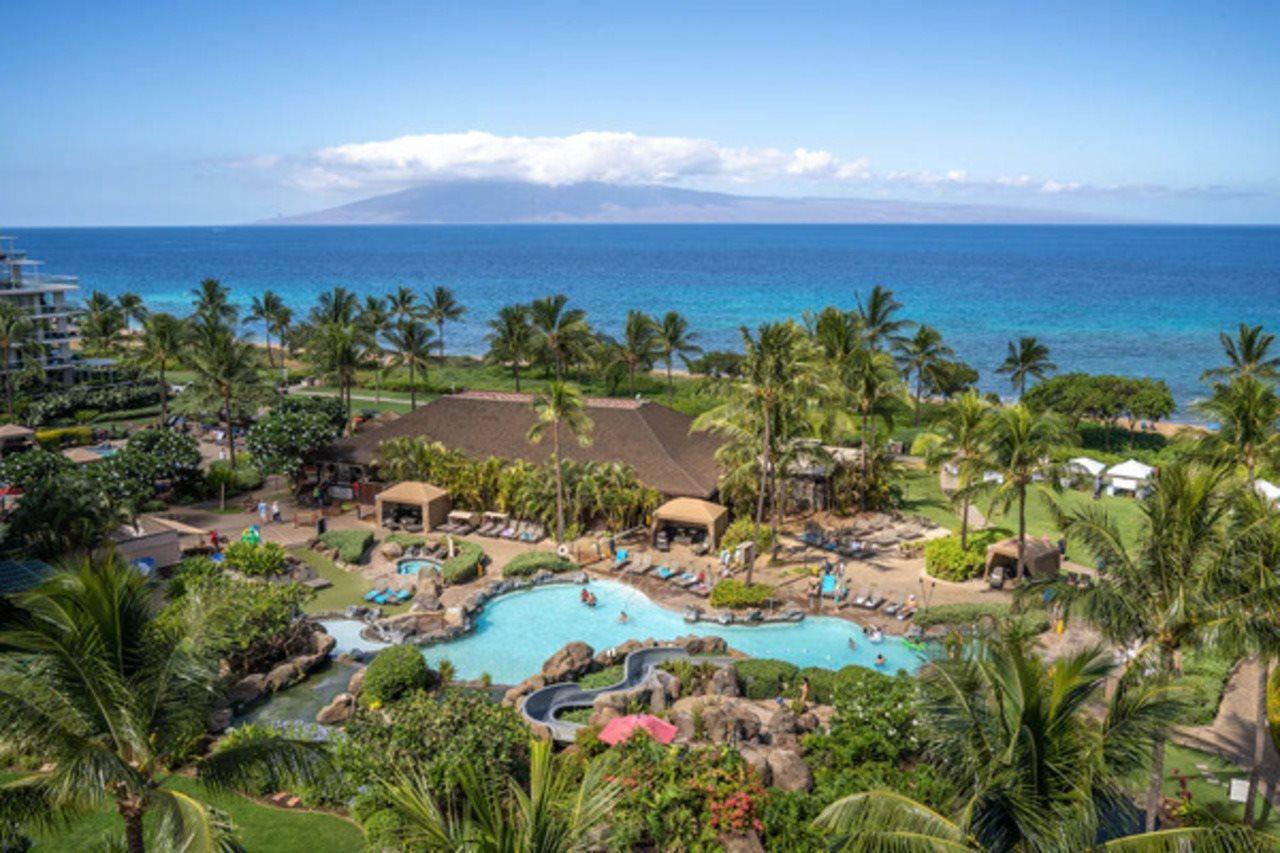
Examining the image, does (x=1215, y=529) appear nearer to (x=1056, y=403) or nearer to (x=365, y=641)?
(x=365, y=641)

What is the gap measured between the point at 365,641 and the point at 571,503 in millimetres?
9410

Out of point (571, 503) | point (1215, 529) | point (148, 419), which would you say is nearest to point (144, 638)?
point (1215, 529)

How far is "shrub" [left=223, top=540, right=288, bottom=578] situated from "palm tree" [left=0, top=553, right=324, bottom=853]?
17.0 m

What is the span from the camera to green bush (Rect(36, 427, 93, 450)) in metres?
44.7

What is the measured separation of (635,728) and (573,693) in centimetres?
373

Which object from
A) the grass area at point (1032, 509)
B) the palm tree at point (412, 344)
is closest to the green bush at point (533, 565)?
the grass area at point (1032, 509)

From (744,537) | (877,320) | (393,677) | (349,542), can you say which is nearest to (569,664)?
(393,677)

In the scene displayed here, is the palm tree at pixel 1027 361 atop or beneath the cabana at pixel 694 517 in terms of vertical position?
atop

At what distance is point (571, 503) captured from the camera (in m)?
32.4

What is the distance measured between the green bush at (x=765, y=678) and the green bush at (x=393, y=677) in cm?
727

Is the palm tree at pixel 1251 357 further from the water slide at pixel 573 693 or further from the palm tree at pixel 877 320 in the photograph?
the water slide at pixel 573 693

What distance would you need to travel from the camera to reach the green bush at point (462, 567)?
2856cm

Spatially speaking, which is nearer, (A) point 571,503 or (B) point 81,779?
(B) point 81,779

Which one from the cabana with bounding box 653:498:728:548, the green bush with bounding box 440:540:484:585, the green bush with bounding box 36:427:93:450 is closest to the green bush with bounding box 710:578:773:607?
the cabana with bounding box 653:498:728:548
